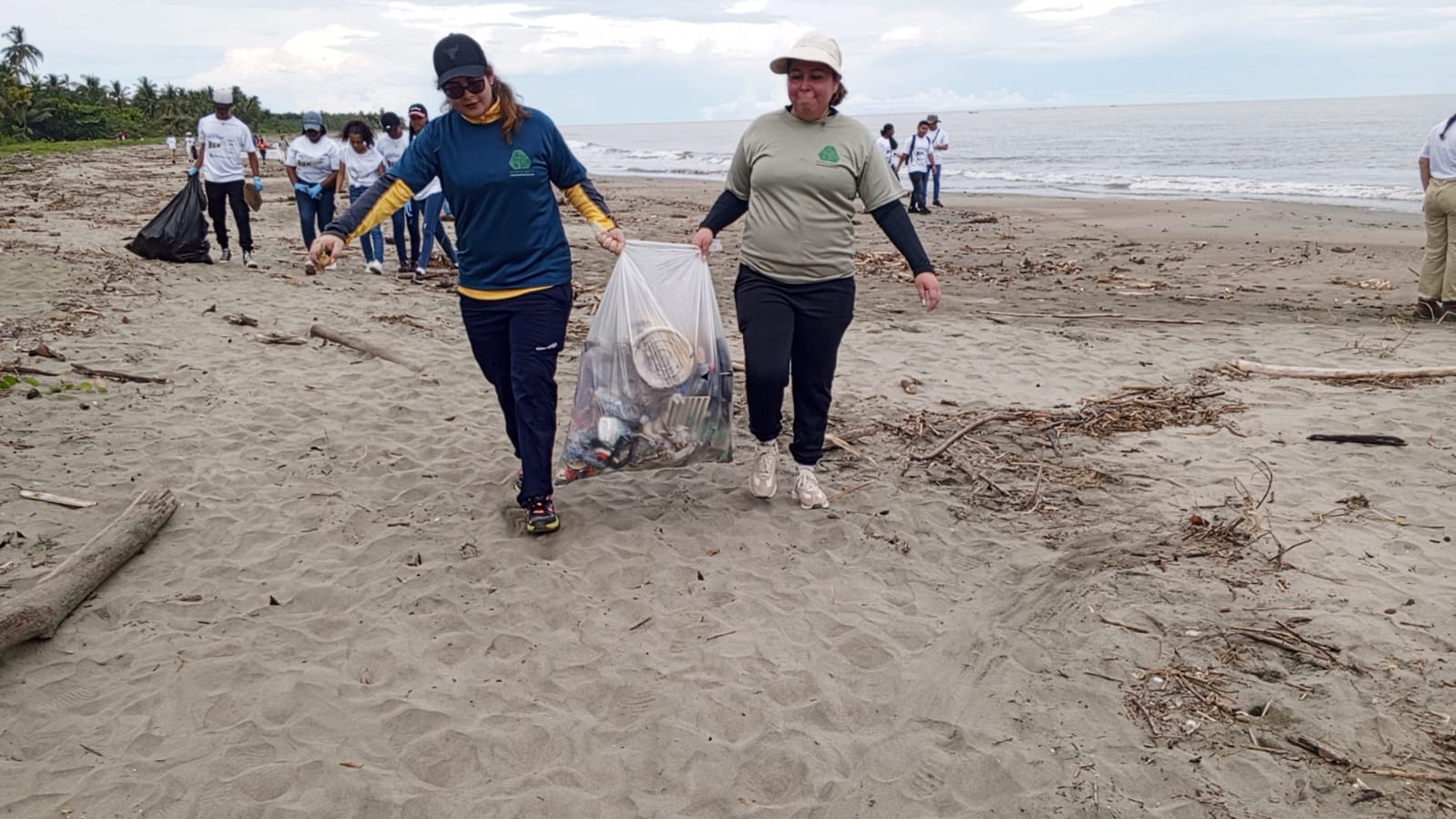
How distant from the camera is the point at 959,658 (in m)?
3.14

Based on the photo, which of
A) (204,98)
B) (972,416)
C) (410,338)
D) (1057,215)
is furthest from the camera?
(204,98)

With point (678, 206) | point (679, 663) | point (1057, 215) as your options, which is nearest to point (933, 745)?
point (679, 663)

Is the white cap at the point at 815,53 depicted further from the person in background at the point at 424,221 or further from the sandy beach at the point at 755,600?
the person in background at the point at 424,221

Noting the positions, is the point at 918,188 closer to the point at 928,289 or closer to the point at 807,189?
the point at 928,289

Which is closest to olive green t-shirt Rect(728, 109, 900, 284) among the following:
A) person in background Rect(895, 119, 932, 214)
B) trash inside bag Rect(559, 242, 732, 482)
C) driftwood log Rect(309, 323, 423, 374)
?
trash inside bag Rect(559, 242, 732, 482)

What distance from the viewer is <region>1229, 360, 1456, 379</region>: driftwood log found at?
5820 millimetres

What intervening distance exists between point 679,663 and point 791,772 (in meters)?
0.63

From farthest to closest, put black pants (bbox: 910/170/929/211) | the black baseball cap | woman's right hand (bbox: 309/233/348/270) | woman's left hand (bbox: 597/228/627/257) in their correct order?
1. black pants (bbox: 910/170/929/211)
2. woman's left hand (bbox: 597/228/627/257)
3. woman's right hand (bbox: 309/233/348/270)
4. the black baseball cap

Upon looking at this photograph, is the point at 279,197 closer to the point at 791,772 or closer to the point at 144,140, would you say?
the point at 791,772

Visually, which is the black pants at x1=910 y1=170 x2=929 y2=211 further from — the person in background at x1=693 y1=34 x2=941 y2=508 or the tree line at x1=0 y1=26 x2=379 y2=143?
the tree line at x1=0 y1=26 x2=379 y2=143

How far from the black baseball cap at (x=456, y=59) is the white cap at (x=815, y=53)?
1159 millimetres

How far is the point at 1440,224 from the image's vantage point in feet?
24.4

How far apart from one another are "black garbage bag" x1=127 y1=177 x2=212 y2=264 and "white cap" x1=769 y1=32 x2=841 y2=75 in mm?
8308

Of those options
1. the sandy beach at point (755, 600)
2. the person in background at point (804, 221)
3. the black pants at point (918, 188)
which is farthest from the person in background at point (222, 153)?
the black pants at point (918, 188)
